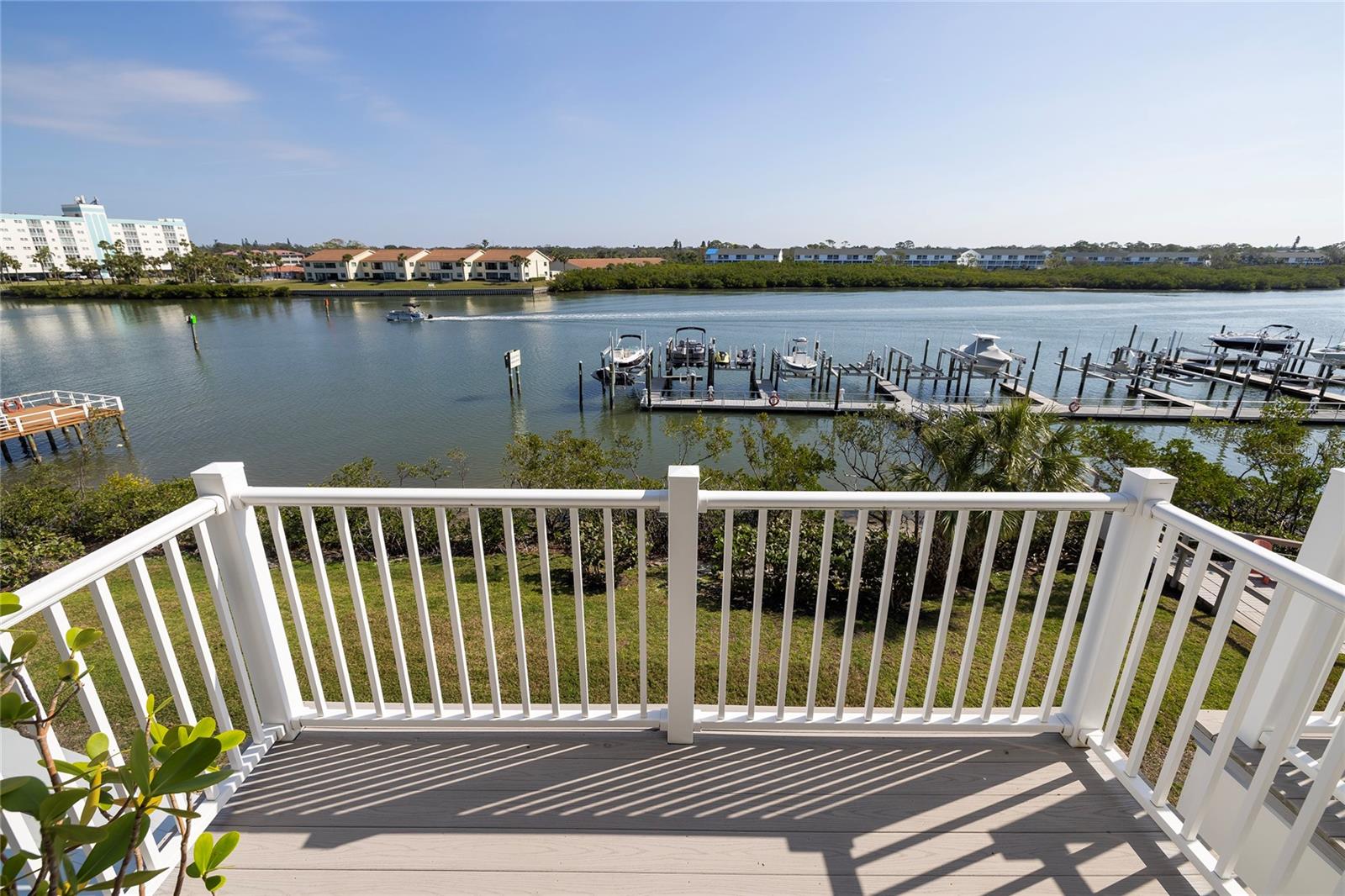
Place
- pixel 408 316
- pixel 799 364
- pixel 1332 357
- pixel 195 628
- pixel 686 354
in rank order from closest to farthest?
pixel 195 628 < pixel 1332 357 < pixel 799 364 < pixel 686 354 < pixel 408 316

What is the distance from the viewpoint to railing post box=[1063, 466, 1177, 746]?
164 centimetres

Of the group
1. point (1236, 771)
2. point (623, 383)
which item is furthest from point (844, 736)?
point (623, 383)

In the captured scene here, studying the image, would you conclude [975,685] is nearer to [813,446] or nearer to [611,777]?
[611,777]

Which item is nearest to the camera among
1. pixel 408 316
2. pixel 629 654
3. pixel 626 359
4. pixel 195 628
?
pixel 195 628

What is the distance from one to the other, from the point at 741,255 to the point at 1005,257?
36820 mm

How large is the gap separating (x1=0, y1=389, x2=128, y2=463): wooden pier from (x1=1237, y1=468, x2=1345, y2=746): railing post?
20299 mm

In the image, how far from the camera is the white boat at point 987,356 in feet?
70.4

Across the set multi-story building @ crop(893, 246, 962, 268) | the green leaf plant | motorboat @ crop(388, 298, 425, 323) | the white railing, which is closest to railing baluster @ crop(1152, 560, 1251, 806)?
the white railing

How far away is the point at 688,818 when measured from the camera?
5.38 ft

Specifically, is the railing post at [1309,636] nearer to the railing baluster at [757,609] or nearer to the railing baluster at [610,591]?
the railing baluster at [757,609]

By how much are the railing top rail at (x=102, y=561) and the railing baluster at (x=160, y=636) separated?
5cm

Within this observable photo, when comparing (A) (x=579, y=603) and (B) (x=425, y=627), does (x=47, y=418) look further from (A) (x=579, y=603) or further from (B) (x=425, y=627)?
(A) (x=579, y=603)

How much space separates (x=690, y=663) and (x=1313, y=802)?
1.41m

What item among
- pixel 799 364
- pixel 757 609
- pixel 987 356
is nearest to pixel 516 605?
pixel 757 609
